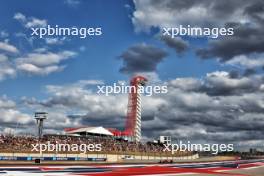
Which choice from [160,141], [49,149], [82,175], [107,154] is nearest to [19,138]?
[49,149]

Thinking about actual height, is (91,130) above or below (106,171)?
above

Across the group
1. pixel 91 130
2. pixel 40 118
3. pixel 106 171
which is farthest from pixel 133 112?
pixel 106 171

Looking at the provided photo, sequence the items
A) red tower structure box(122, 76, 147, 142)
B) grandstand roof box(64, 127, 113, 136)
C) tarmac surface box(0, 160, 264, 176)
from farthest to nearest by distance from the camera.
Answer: red tower structure box(122, 76, 147, 142) → grandstand roof box(64, 127, 113, 136) → tarmac surface box(0, 160, 264, 176)

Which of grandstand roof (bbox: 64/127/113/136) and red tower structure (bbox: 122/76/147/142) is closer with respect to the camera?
grandstand roof (bbox: 64/127/113/136)

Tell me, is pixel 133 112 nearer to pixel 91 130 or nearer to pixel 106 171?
pixel 91 130

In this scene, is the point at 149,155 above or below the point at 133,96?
below

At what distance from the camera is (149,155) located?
87000 mm

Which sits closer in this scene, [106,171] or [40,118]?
[106,171]

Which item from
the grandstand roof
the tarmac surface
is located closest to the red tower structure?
the grandstand roof

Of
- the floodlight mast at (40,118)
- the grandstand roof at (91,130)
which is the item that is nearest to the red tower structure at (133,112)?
the grandstand roof at (91,130)

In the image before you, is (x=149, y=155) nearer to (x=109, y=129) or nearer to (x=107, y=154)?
(x=107, y=154)

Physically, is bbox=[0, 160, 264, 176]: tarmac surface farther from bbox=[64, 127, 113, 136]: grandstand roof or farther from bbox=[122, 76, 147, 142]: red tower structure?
bbox=[122, 76, 147, 142]: red tower structure

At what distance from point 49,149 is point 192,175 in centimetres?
3560

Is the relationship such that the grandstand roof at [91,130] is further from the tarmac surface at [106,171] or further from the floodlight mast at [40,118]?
the tarmac surface at [106,171]
